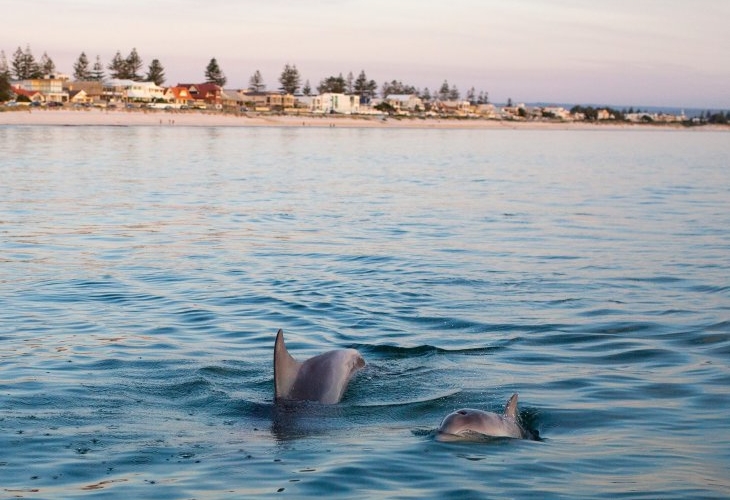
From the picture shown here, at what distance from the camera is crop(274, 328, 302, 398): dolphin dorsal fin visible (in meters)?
10.3

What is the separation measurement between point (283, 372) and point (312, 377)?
531mm

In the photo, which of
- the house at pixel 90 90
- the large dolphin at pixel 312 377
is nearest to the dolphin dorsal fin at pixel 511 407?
the large dolphin at pixel 312 377

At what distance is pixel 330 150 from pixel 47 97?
122837 millimetres

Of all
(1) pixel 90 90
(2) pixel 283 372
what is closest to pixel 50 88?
(1) pixel 90 90

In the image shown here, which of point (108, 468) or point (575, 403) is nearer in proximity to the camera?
point (108, 468)

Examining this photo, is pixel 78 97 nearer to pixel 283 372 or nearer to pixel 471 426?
pixel 283 372

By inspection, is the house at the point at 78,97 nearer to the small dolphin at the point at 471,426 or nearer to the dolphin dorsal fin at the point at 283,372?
the dolphin dorsal fin at the point at 283,372

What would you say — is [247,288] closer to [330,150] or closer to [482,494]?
[482,494]

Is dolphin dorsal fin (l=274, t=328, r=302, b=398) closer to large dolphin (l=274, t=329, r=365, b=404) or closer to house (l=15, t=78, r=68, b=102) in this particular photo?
large dolphin (l=274, t=329, r=365, b=404)

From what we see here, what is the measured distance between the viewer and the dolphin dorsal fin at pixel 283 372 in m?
10.3

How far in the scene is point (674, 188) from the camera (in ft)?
154

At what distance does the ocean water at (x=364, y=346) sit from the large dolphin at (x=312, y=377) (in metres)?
0.21

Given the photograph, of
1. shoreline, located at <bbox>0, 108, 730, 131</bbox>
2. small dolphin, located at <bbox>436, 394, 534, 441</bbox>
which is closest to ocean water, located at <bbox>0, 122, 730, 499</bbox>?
small dolphin, located at <bbox>436, 394, 534, 441</bbox>

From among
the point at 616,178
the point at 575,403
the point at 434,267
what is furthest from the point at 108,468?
the point at 616,178
